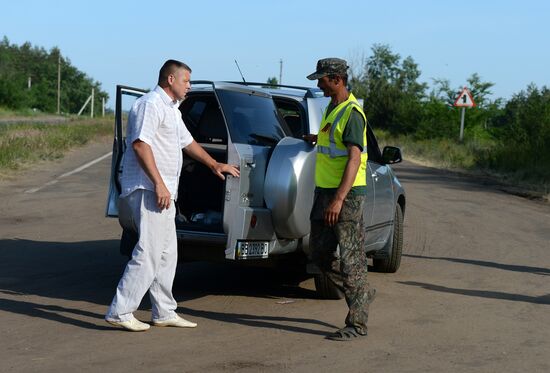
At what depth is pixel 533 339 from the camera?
23.6 ft

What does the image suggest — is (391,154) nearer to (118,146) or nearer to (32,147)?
(118,146)

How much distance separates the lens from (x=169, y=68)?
722 centimetres

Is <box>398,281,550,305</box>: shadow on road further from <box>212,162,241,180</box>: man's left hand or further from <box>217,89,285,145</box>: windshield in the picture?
<box>212,162,241,180</box>: man's left hand

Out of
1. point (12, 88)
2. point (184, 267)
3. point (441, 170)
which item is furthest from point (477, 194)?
point (12, 88)

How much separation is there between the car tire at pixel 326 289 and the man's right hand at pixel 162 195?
1.84 m

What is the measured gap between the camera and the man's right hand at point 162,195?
22.9 ft

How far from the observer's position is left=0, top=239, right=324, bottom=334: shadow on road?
25.6 ft

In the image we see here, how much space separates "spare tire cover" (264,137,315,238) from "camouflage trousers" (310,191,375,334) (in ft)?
1.68

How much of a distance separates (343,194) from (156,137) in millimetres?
1384

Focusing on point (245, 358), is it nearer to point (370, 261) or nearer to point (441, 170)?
point (370, 261)

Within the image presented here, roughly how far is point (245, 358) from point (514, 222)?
973 centimetres

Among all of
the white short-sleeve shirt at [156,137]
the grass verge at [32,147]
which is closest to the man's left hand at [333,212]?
the white short-sleeve shirt at [156,137]

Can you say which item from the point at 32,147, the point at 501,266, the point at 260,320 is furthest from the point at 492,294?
the point at 32,147

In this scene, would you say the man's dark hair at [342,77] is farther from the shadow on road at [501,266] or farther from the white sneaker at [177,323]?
the shadow on road at [501,266]
